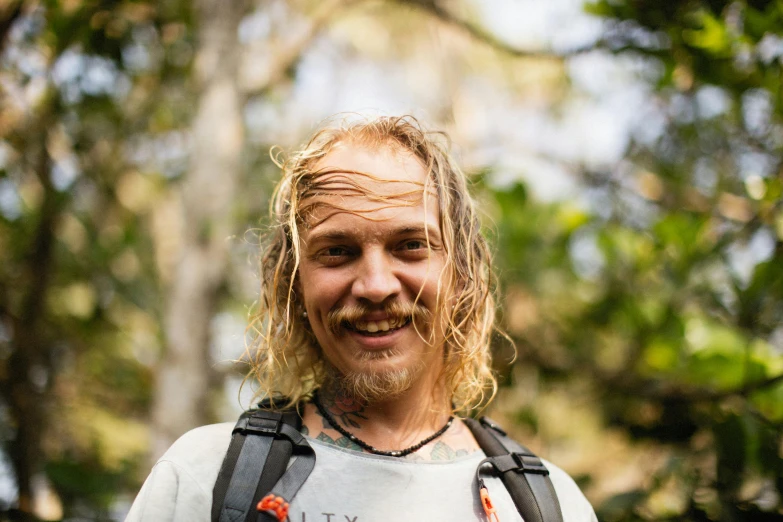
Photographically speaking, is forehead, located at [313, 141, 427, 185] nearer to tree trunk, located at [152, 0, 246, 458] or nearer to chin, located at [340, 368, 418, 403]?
chin, located at [340, 368, 418, 403]

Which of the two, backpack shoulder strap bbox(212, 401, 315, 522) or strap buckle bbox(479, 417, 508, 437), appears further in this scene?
strap buckle bbox(479, 417, 508, 437)

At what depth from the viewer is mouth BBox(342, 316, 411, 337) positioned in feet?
4.89

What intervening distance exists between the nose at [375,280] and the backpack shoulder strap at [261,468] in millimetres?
339

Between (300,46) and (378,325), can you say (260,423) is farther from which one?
(300,46)

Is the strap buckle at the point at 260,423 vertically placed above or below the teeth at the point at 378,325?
below

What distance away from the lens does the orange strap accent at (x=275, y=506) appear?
127 cm

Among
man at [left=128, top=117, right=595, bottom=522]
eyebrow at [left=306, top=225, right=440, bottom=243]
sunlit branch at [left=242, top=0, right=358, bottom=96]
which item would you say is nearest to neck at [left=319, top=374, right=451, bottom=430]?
man at [left=128, top=117, right=595, bottom=522]

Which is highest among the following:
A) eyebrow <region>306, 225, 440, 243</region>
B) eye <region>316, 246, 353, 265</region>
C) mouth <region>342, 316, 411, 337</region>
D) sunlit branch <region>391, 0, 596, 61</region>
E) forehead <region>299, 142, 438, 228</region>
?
sunlit branch <region>391, 0, 596, 61</region>

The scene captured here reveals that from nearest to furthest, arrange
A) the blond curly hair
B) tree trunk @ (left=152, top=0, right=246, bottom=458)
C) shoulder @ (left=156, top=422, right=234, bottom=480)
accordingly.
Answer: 1. shoulder @ (left=156, top=422, right=234, bottom=480)
2. the blond curly hair
3. tree trunk @ (left=152, top=0, right=246, bottom=458)

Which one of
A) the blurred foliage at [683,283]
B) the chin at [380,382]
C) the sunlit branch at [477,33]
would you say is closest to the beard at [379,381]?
the chin at [380,382]

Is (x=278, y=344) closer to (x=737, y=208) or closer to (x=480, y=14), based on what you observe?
(x=737, y=208)

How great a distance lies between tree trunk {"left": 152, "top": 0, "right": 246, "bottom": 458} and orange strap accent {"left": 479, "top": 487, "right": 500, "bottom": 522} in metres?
2.51

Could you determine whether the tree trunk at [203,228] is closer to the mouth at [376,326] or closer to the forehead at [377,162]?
the forehead at [377,162]

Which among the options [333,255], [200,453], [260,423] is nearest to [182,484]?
[200,453]
